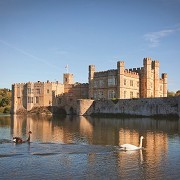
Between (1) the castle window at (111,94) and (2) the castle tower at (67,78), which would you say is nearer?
(1) the castle window at (111,94)

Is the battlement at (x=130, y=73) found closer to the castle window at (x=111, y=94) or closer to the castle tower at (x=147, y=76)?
the castle tower at (x=147, y=76)

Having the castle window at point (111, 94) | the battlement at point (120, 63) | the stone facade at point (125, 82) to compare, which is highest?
the battlement at point (120, 63)

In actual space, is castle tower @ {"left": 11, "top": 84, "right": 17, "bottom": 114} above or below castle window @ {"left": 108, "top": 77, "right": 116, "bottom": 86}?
below

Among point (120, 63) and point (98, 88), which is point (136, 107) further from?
point (98, 88)

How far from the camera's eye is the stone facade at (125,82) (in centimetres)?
6688

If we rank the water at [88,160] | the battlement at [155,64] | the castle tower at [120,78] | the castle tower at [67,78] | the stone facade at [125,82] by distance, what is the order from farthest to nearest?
the castle tower at [67,78]
the battlement at [155,64]
the stone facade at [125,82]
the castle tower at [120,78]
the water at [88,160]

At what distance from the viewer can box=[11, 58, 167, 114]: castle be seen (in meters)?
67.9

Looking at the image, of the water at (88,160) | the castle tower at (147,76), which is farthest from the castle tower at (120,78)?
the water at (88,160)

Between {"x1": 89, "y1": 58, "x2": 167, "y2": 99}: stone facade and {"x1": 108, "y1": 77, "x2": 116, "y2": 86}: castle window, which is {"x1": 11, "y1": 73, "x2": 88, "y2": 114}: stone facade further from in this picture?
{"x1": 108, "y1": 77, "x2": 116, "y2": 86}: castle window

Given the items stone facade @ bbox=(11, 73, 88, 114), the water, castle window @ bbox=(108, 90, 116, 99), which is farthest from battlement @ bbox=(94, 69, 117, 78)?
the water

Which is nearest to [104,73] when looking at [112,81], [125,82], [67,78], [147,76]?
[112,81]

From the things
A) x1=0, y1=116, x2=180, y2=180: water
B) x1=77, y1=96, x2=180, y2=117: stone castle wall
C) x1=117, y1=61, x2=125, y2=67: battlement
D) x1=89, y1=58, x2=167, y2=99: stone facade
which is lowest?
x1=0, y1=116, x2=180, y2=180: water

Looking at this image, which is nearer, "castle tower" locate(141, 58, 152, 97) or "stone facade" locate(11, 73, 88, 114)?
"castle tower" locate(141, 58, 152, 97)

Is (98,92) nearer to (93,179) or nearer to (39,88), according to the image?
(39,88)
